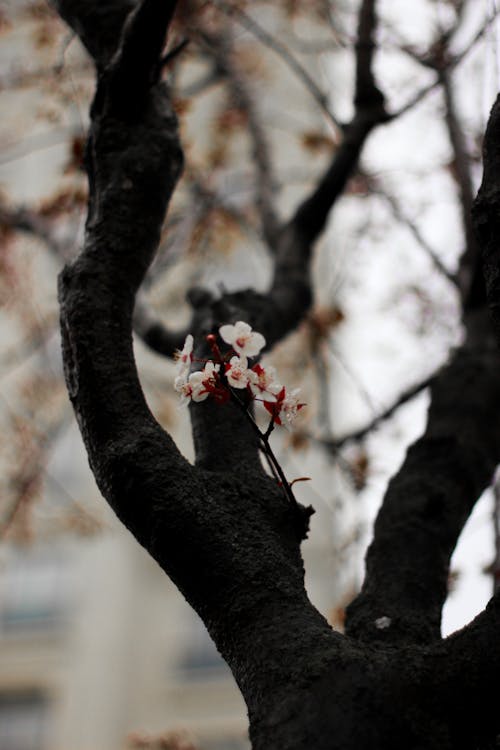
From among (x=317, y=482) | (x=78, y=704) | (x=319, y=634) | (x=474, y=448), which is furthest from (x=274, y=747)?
(x=317, y=482)

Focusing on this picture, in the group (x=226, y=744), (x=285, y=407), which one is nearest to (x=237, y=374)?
(x=285, y=407)

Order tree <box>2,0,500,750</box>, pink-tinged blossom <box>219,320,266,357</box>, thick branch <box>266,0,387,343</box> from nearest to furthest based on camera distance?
tree <box>2,0,500,750</box>
pink-tinged blossom <box>219,320,266,357</box>
thick branch <box>266,0,387,343</box>

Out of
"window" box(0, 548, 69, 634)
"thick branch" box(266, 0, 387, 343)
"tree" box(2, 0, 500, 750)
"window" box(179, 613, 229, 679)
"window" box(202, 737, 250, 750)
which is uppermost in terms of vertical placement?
"window" box(0, 548, 69, 634)

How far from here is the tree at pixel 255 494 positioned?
163cm

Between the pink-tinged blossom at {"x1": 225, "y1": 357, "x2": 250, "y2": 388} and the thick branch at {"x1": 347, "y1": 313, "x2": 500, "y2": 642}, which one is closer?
the pink-tinged blossom at {"x1": 225, "y1": 357, "x2": 250, "y2": 388}

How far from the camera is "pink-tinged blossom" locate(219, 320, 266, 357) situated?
7.17 ft

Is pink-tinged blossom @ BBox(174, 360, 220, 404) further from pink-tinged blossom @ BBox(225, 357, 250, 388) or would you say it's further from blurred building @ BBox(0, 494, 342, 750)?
blurred building @ BBox(0, 494, 342, 750)

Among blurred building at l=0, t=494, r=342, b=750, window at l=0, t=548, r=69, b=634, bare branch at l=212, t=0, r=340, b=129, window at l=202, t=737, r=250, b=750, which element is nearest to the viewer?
bare branch at l=212, t=0, r=340, b=129

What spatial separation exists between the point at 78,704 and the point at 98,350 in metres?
12.8

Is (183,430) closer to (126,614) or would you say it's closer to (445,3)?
(126,614)

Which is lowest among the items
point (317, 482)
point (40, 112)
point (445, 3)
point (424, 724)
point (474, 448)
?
point (424, 724)

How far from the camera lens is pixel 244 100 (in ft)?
19.4

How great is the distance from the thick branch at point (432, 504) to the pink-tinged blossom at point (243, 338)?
0.78 m

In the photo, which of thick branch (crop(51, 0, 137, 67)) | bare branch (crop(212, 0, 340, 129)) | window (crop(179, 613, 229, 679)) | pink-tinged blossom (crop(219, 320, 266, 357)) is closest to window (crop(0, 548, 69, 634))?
window (crop(179, 613, 229, 679))
